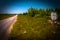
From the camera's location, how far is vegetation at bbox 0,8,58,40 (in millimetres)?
1933

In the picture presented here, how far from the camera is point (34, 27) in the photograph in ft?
6.46

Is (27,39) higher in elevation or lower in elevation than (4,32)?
lower

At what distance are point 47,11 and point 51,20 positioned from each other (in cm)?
18

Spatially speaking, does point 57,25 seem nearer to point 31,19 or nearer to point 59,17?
point 59,17

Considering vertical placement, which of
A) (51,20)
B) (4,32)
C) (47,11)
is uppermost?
(47,11)

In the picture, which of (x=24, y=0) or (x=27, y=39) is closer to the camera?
(x=27, y=39)

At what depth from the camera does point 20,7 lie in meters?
2.03

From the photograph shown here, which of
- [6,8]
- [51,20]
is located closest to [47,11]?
[51,20]

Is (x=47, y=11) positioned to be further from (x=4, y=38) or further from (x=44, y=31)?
(x=4, y=38)

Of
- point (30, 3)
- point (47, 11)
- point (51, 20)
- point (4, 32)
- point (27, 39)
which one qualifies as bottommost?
point (27, 39)

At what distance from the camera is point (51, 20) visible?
6.60ft

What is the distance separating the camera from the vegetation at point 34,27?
1.93 metres

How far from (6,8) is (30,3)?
447 millimetres

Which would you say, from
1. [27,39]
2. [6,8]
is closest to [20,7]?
[6,8]
